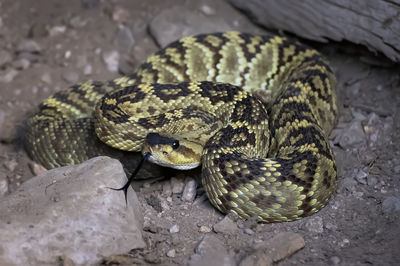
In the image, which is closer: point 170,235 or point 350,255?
point 350,255

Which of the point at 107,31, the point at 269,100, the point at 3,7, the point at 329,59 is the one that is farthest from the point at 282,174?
the point at 3,7

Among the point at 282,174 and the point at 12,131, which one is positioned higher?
the point at 282,174

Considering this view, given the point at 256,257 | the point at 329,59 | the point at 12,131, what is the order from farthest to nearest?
1. the point at 329,59
2. the point at 12,131
3. the point at 256,257

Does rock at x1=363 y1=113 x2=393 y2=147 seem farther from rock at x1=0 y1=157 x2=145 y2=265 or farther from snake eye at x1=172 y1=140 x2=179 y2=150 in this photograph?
rock at x1=0 y1=157 x2=145 y2=265

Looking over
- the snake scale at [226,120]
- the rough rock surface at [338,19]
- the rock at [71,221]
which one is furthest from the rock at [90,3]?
the rock at [71,221]

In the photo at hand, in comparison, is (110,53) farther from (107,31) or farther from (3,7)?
(3,7)

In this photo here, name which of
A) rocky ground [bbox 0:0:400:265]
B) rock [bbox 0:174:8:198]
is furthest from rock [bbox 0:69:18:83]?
rock [bbox 0:174:8:198]

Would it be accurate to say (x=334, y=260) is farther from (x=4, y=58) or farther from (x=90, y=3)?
(x=90, y=3)
